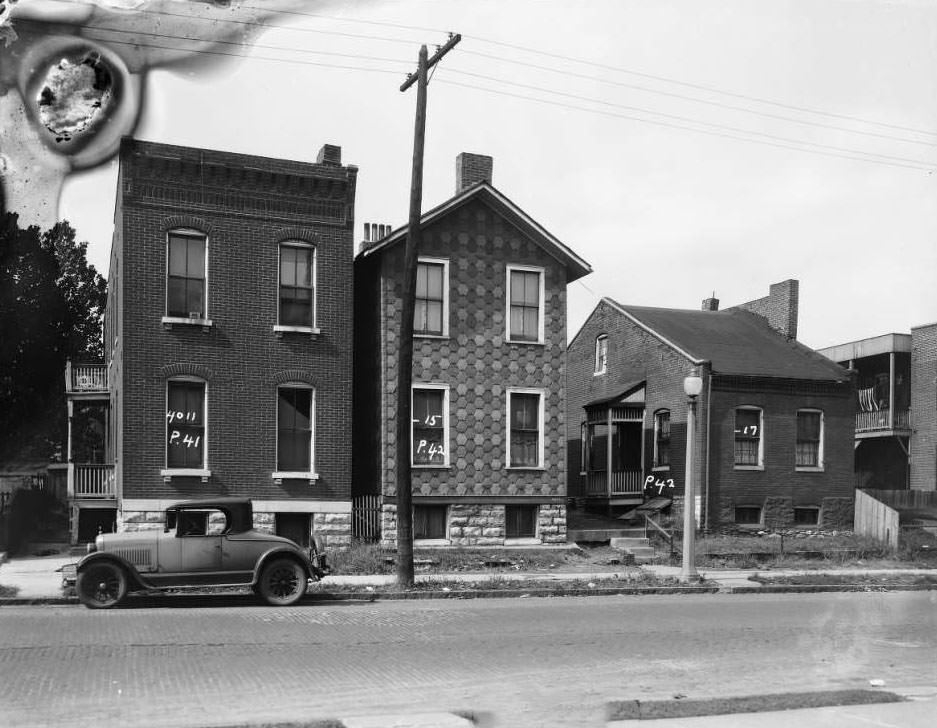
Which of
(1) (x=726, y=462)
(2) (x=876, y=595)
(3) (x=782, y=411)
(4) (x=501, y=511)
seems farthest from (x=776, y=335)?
(2) (x=876, y=595)

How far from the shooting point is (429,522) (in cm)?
2742

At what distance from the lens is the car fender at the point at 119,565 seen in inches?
612

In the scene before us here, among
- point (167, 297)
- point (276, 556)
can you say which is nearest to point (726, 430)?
point (167, 297)

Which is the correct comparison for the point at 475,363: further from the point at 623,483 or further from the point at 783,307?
the point at 783,307

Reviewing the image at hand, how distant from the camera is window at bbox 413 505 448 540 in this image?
2723 cm

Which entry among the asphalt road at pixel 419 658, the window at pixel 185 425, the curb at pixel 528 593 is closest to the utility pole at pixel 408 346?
the curb at pixel 528 593

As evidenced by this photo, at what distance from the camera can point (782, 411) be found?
33.4 meters

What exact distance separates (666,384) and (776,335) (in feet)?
20.0

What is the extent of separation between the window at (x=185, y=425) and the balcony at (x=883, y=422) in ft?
84.9

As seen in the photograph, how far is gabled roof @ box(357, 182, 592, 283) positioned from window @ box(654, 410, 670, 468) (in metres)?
7.14

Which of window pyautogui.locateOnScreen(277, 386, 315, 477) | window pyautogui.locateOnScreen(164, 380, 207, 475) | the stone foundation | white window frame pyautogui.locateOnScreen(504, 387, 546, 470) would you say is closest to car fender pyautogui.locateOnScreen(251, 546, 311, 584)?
window pyautogui.locateOnScreen(164, 380, 207, 475)

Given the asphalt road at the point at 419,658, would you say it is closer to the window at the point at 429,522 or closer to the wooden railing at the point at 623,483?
the window at the point at 429,522

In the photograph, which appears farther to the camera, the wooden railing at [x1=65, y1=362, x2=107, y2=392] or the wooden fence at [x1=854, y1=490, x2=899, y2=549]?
the wooden fence at [x1=854, y1=490, x2=899, y2=549]

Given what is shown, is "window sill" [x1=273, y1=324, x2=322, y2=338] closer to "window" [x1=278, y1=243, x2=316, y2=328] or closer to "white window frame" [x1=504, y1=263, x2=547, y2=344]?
"window" [x1=278, y1=243, x2=316, y2=328]
